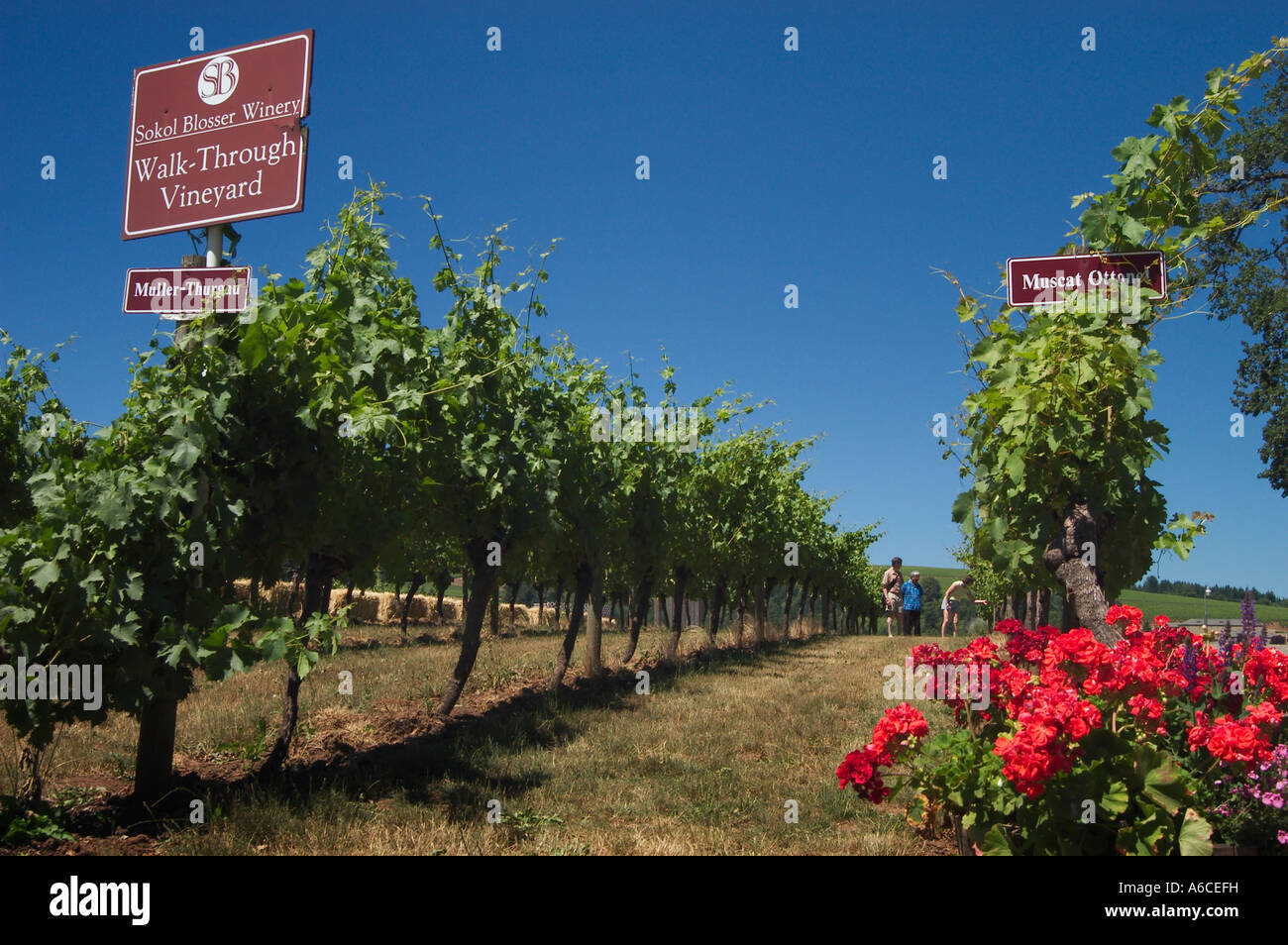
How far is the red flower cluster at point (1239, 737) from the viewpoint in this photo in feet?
12.6

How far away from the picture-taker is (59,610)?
4973mm

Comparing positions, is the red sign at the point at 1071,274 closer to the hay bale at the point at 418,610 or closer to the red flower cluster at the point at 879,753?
the red flower cluster at the point at 879,753

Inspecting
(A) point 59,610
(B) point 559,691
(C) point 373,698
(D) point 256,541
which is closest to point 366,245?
(D) point 256,541

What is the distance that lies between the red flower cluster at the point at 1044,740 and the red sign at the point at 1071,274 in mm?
3248

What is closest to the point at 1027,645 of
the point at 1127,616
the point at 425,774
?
the point at 1127,616

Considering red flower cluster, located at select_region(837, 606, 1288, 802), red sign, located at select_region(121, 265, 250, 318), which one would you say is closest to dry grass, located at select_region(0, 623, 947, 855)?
red flower cluster, located at select_region(837, 606, 1288, 802)

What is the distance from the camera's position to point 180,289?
550 centimetres

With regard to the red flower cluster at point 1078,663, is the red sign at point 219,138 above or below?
above

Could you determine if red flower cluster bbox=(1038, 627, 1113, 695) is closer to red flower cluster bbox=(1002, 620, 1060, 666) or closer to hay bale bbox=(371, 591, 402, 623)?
red flower cluster bbox=(1002, 620, 1060, 666)

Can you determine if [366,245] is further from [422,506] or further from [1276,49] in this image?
[1276,49]

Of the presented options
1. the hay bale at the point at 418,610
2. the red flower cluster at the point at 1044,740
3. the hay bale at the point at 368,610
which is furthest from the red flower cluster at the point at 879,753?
the hay bale at the point at 368,610

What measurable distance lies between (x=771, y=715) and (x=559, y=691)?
10.8 ft

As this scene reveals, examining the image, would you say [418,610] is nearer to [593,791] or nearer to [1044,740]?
[593,791]

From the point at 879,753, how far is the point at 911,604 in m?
20.5
